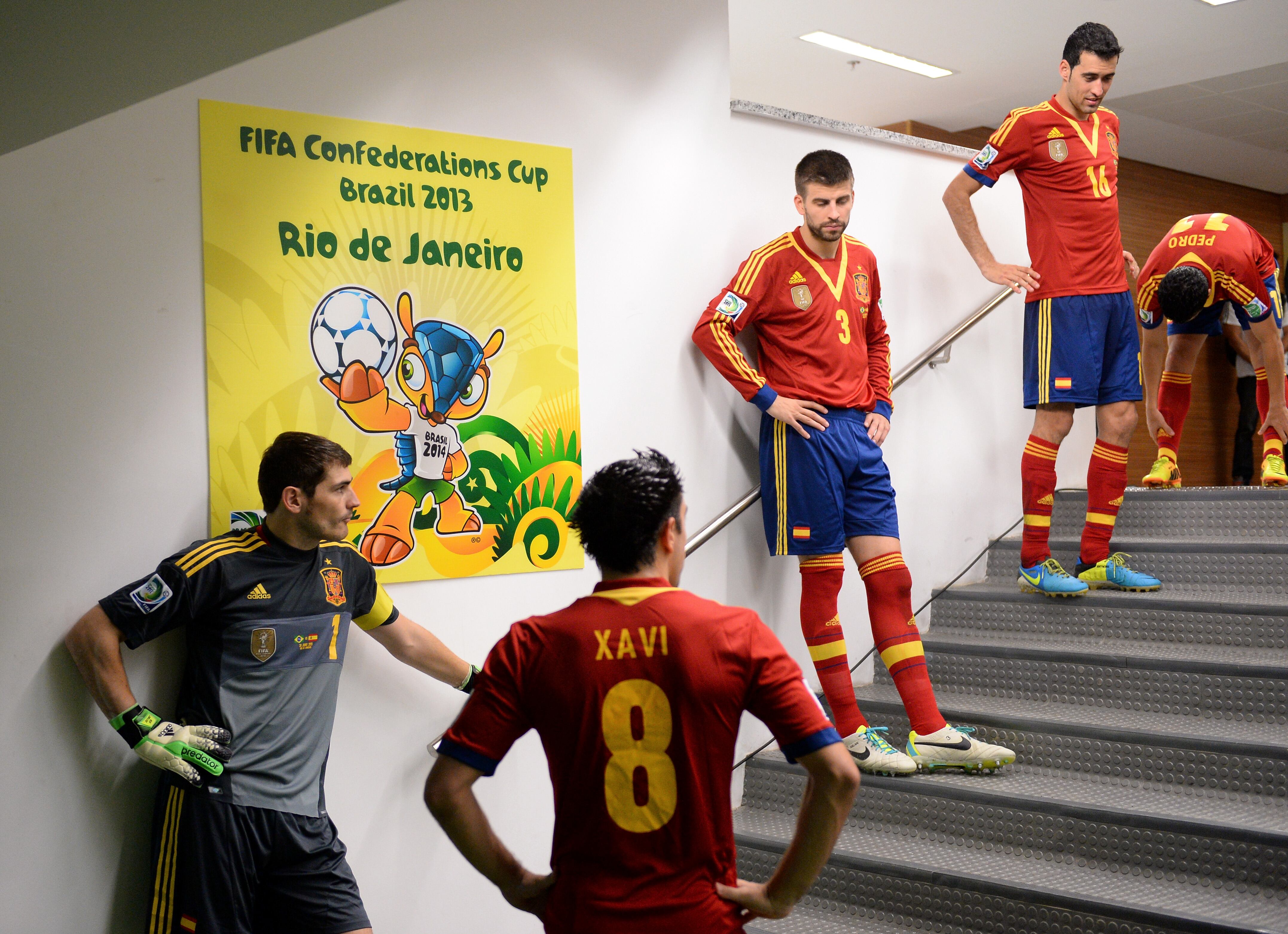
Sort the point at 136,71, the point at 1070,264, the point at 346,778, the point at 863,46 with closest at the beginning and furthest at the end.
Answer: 1. the point at 136,71
2. the point at 346,778
3. the point at 1070,264
4. the point at 863,46

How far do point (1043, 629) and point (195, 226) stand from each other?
9.96ft

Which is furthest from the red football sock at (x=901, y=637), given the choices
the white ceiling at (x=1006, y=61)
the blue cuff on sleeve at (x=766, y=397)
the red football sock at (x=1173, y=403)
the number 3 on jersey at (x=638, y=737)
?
the white ceiling at (x=1006, y=61)

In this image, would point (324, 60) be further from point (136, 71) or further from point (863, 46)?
point (863, 46)

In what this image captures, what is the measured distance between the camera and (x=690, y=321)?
3.59m

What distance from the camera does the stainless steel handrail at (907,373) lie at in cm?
347

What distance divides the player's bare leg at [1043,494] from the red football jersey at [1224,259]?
1.04 m

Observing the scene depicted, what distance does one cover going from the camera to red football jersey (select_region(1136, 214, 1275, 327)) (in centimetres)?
433

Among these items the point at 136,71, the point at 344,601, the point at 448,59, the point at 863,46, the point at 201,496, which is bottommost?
the point at 344,601

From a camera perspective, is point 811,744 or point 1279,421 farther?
point 1279,421

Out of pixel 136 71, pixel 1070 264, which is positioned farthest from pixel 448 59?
pixel 1070 264

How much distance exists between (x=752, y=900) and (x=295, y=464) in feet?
4.92

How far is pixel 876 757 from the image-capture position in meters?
3.31

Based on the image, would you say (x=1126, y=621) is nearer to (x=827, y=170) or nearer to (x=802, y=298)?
(x=802, y=298)

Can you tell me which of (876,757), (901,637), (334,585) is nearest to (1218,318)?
(901,637)
